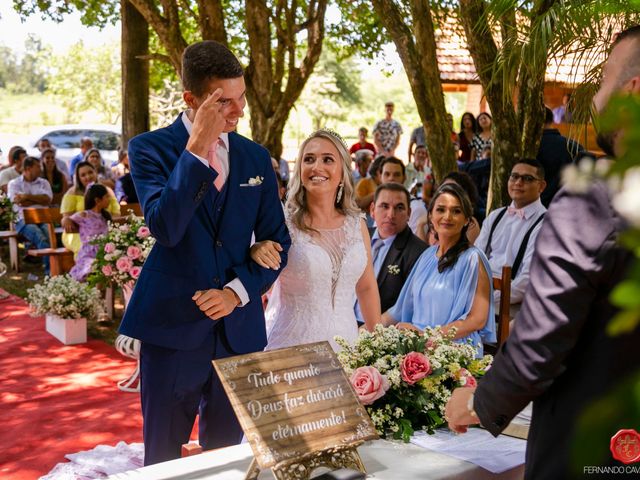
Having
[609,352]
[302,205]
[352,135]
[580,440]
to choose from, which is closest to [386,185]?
[302,205]

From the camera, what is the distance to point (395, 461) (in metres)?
2.29

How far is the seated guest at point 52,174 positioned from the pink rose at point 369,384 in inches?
441

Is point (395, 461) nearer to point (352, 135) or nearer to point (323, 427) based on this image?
point (323, 427)

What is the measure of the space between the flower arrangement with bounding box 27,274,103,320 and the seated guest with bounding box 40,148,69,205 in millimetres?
5190

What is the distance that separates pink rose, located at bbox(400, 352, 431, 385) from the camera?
8.32 ft

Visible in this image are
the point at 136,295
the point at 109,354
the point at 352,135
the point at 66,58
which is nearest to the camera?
the point at 136,295

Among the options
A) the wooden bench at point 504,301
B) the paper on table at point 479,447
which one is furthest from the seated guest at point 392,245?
the paper on table at point 479,447

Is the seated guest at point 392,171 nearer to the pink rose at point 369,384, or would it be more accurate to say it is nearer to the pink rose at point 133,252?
the pink rose at point 133,252

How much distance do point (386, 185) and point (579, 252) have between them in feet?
13.7

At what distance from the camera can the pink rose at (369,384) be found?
96.5 inches

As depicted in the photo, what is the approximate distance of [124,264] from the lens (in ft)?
22.1

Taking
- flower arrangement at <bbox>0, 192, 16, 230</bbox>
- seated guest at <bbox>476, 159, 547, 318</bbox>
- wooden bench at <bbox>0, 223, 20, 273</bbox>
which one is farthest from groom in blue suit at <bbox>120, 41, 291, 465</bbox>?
flower arrangement at <bbox>0, 192, 16, 230</bbox>

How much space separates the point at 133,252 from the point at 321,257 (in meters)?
3.50

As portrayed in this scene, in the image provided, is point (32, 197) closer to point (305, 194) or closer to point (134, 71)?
point (134, 71)
